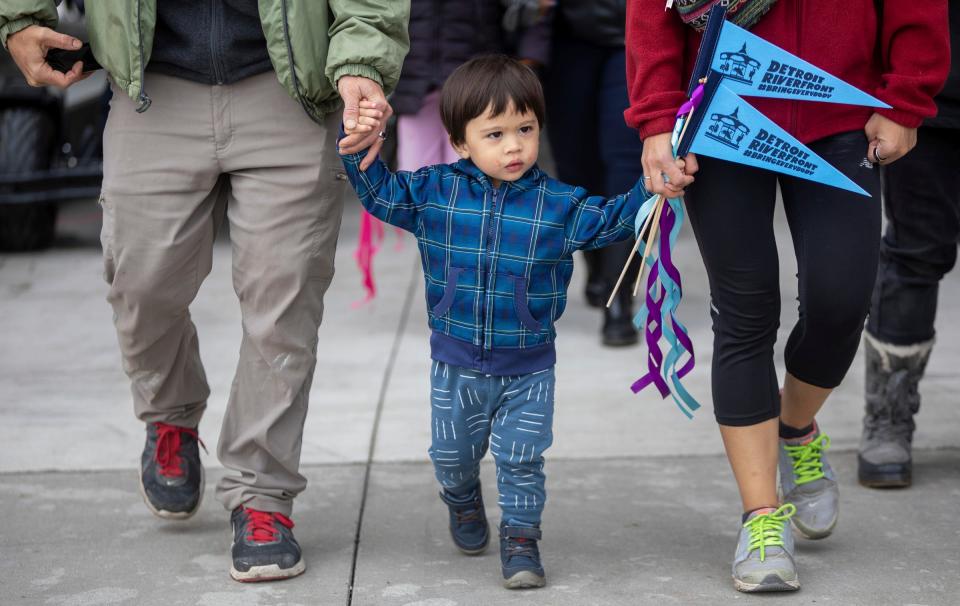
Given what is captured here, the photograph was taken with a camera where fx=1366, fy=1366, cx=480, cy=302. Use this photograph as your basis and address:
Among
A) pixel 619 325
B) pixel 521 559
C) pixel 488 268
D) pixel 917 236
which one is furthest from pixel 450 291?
pixel 619 325

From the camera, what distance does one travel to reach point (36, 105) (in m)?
7.62

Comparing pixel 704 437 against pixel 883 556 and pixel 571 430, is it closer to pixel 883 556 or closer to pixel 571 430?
pixel 571 430

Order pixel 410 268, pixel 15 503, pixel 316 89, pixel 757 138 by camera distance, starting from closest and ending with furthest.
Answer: pixel 757 138 → pixel 316 89 → pixel 15 503 → pixel 410 268

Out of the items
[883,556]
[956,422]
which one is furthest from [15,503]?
[956,422]

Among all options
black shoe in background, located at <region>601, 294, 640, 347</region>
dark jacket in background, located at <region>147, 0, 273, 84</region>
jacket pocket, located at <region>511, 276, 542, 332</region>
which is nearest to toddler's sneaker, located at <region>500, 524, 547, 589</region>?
jacket pocket, located at <region>511, 276, 542, 332</region>

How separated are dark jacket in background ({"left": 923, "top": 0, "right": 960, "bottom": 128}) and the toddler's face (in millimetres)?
1164

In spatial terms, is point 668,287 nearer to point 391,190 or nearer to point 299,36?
point 391,190

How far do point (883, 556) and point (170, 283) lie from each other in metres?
1.83

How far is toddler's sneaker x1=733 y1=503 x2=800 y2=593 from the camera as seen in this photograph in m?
3.03

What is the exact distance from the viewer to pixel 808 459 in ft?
11.1

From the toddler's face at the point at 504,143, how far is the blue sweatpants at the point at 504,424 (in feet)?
1.53

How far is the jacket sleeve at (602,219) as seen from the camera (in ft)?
9.94

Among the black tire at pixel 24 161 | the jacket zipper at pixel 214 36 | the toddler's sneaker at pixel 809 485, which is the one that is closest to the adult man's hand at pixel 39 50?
the jacket zipper at pixel 214 36

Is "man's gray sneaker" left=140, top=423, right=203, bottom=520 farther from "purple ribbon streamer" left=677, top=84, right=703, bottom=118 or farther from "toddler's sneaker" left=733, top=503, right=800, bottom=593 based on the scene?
"purple ribbon streamer" left=677, top=84, right=703, bottom=118
